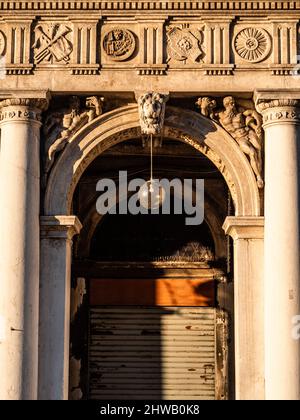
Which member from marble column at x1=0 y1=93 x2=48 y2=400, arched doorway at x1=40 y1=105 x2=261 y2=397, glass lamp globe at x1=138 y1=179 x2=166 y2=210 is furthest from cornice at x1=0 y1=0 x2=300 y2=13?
glass lamp globe at x1=138 y1=179 x2=166 y2=210

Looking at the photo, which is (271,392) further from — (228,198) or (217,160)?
(228,198)

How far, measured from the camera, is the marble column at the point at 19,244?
63.6ft

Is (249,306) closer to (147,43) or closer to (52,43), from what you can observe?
(147,43)

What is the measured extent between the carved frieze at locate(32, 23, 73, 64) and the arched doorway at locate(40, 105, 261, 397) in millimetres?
1310

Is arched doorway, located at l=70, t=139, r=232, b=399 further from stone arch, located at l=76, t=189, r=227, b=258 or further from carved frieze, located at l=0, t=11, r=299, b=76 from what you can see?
carved frieze, located at l=0, t=11, r=299, b=76

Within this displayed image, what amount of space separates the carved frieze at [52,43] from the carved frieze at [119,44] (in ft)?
2.17

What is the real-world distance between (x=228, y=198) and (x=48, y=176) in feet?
17.1

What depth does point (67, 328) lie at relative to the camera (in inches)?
800

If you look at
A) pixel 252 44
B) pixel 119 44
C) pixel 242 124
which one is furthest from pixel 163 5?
pixel 242 124

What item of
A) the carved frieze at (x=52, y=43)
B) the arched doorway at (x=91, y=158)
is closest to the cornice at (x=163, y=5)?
the carved frieze at (x=52, y=43)

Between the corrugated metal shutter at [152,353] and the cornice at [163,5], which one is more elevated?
the cornice at [163,5]

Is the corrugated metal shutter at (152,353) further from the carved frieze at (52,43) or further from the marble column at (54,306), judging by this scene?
the carved frieze at (52,43)

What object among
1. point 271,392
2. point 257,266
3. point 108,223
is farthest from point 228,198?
point 271,392
